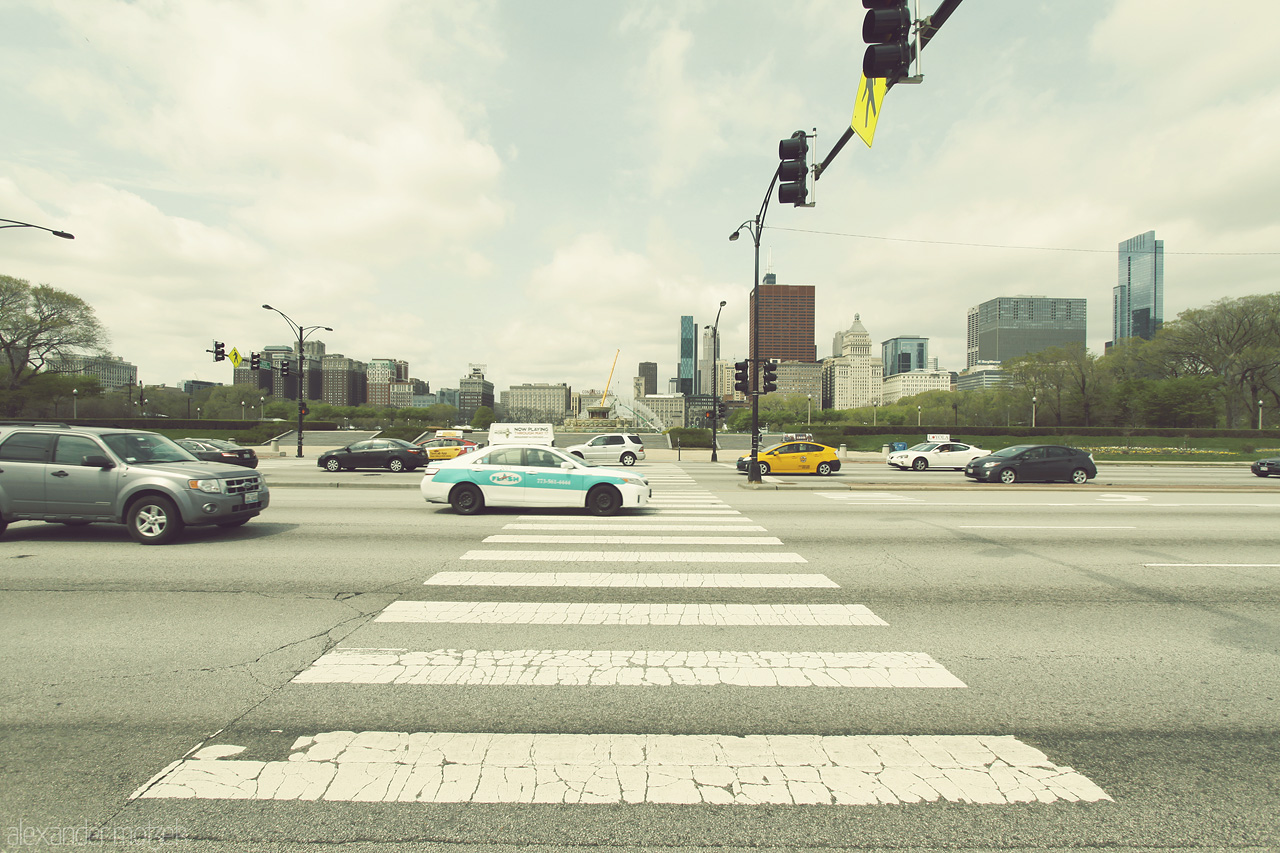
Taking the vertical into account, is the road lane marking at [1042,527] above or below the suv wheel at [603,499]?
below

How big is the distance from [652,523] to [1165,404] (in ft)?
263

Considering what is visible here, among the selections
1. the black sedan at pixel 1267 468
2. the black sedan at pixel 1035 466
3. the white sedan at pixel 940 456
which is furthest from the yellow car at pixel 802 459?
the black sedan at pixel 1267 468

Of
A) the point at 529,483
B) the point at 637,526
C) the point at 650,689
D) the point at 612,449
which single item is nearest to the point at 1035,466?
the point at 637,526

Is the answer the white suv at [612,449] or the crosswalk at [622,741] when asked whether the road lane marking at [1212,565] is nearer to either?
the crosswalk at [622,741]

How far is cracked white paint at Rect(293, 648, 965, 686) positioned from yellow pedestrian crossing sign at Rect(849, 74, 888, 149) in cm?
591

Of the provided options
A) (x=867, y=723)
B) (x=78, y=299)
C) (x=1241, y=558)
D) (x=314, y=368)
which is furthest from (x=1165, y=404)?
(x=314, y=368)

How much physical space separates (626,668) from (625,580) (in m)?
2.55

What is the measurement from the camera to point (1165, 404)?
6581 centimetres

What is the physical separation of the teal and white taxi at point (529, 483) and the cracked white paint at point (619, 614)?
6.15 m

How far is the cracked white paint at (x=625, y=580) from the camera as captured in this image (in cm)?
689

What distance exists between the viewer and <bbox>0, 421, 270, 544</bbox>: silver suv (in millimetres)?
8883

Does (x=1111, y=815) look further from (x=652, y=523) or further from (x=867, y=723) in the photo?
(x=652, y=523)

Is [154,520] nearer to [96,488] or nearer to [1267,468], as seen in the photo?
[96,488]

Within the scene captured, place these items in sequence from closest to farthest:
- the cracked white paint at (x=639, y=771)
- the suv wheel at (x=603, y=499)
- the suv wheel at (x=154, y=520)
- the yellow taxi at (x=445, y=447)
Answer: the cracked white paint at (x=639, y=771), the suv wheel at (x=154, y=520), the suv wheel at (x=603, y=499), the yellow taxi at (x=445, y=447)
